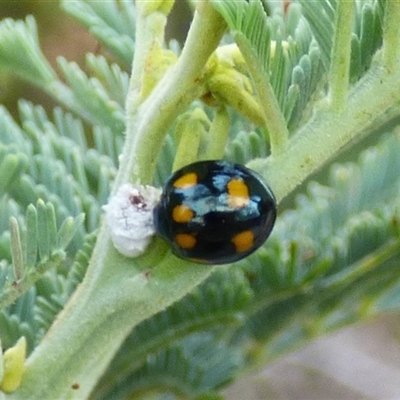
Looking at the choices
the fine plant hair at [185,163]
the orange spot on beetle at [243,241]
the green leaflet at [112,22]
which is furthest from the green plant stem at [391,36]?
the green leaflet at [112,22]

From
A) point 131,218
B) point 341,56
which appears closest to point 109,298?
point 131,218

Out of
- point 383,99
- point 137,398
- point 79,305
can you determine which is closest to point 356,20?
point 383,99

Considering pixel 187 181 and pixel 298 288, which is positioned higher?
pixel 187 181

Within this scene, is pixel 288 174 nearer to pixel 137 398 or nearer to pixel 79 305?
pixel 79 305

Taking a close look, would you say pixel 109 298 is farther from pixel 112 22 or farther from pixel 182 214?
pixel 112 22

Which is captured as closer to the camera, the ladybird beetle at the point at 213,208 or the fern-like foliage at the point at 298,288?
the ladybird beetle at the point at 213,208

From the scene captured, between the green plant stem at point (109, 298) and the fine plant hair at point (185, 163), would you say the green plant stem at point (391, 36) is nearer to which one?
the fine plant hair at point (185, 163)

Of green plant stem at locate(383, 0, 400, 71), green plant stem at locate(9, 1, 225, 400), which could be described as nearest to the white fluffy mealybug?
green plant stem at locate(9, 1, 225, 400)
